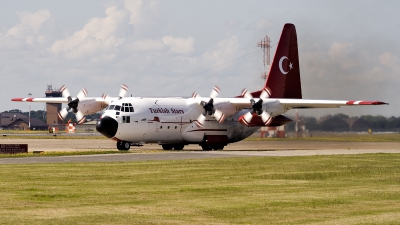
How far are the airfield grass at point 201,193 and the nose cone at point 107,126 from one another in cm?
1505

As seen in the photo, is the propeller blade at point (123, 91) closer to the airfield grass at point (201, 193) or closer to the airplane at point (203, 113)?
the airplane at point (203, 113)

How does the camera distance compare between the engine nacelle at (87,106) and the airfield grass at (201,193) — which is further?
the engine nacelle at (87,106)

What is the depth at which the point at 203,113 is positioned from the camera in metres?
61.5

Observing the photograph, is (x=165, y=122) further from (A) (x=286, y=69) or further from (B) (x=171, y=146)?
(A) (x=286, y=69)

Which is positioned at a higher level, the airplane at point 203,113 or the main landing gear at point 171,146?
the airplane at point 203,113

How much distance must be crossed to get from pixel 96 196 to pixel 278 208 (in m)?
6.67

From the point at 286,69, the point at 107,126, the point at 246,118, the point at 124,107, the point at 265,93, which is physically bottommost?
the point at 107,126

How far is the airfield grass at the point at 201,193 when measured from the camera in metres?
19.6

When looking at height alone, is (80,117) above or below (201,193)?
above

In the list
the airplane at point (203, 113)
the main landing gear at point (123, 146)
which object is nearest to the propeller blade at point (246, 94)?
the airplane at point (203, 113)

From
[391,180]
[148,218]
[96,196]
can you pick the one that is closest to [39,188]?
[96,196]

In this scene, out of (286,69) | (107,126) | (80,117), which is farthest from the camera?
(286,69)

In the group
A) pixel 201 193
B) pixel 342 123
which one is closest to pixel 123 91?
pixel 342 123

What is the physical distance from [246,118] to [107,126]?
1160 centimetres
